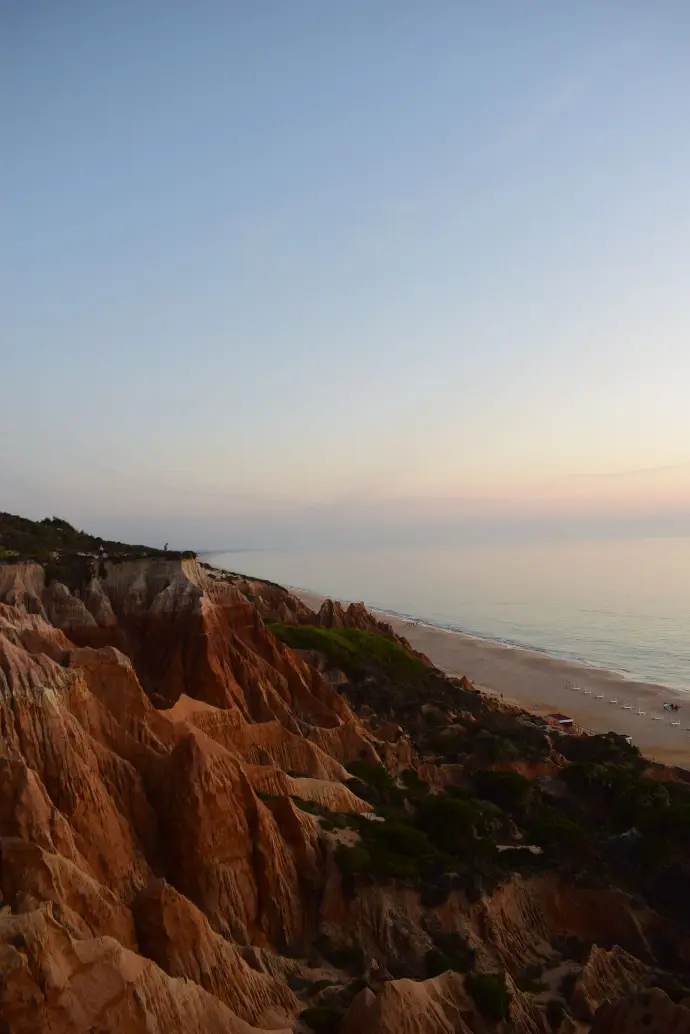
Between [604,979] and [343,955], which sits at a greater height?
[343,955]

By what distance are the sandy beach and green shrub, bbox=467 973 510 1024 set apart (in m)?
37.8

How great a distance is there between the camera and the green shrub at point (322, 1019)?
15.0 metres

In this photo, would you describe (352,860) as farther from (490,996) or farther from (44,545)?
(44,545)

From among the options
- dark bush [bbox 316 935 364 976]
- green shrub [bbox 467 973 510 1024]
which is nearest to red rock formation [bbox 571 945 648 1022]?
green shrub [bbox 467 973 510 1024]

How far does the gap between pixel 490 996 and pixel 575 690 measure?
5654 centimetres

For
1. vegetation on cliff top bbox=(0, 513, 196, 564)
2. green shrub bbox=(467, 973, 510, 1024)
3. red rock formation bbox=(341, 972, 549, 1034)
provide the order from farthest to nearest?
vegetation on cliff top bbox=(0, 513, 196, 564)
green shrub bbox=(467, 973, 510, 1024)
red rock formation bbox=(341, 972, 549, 1034)

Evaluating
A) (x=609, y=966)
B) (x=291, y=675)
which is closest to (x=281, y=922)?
(x=609, y=966)

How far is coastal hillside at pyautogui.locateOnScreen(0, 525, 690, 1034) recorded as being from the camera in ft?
44.4

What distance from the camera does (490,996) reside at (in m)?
16.4

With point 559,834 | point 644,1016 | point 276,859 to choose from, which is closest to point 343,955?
point 276,859

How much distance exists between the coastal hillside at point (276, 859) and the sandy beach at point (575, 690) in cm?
1732

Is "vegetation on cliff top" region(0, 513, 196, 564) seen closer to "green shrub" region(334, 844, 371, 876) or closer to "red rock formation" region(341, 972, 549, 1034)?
"green shrub" region(334, 844, 371, 876)

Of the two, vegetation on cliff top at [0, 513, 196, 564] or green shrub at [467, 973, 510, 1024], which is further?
vegetation on cliff top at [0, 513, 196, 564]

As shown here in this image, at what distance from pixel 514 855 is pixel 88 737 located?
15564mm
